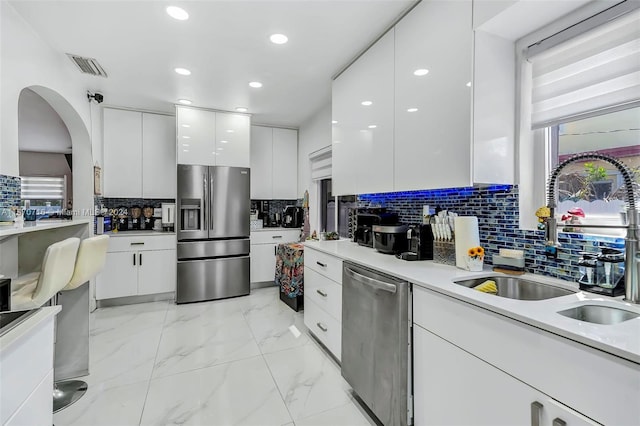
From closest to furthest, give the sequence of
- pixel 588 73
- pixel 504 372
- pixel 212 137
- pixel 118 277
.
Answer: pixel 504 372 < pixel 588 73 < pixel 118 277 < pixel 212 137

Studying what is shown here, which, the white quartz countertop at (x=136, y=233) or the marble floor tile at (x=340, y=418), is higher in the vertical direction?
the white quartz countertop at (x=136, y=233)

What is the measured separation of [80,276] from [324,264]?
165 centimetres

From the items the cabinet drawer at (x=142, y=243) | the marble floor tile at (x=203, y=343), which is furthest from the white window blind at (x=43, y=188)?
the marble floor tile at (x=203, y=343)

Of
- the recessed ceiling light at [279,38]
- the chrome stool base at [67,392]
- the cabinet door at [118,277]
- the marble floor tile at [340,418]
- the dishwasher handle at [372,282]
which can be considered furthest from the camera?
the cabinet door at [118,277]

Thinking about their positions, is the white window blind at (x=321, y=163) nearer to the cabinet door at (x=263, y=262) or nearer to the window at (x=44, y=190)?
the cabinet door at (x=263, y=262)

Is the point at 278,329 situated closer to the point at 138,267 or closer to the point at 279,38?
the point at 138,267

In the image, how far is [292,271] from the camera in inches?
138

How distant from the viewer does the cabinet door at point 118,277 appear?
3596 millimetres

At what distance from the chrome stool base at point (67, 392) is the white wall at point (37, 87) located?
147cm

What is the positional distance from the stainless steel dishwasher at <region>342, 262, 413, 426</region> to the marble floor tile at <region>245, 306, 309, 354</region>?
2.79 feet

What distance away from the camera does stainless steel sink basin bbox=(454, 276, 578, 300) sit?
1.40 m

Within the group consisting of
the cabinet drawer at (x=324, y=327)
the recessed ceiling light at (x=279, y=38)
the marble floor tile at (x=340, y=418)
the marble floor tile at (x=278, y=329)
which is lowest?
the marble floor tile at (x=340, y=418)

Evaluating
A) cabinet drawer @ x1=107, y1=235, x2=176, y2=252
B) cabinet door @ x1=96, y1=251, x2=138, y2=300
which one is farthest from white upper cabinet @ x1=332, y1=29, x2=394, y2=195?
cabinet door @ x1=96, y1=251, x2=138, y2=300

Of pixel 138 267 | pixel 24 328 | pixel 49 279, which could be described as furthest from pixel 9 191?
pixel 138 267
